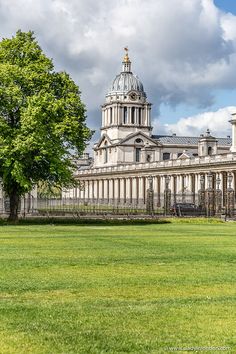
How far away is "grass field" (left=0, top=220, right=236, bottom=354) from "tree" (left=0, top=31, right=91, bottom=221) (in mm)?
25495

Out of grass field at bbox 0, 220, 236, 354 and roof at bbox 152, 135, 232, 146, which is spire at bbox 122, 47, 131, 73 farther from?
grass field at bbox 0, 220, 236, 354

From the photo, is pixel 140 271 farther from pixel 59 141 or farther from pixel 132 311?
pixel 59 141

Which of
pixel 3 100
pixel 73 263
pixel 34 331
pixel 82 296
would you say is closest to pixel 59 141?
pixel 3 100

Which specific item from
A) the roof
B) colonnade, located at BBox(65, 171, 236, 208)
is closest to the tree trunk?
colonnade, located at BBox(65, 171, 236, 208)

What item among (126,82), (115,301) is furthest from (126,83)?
(115,301)

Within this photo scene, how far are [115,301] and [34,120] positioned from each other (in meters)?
37.0

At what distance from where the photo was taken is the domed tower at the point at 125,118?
182 metres

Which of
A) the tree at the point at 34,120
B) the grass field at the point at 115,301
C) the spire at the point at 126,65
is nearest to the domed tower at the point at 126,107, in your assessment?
the spire at the point at 126,65

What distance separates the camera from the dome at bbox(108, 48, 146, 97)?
186875 mm

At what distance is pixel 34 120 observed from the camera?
51.2m

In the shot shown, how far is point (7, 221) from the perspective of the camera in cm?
5594

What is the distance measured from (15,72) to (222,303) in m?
41.2

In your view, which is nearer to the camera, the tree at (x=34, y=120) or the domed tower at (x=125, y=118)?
the tree at (x=34, y=120)

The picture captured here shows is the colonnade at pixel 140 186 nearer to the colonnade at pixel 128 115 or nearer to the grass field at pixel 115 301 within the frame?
the colonnade at pixel 128 115
